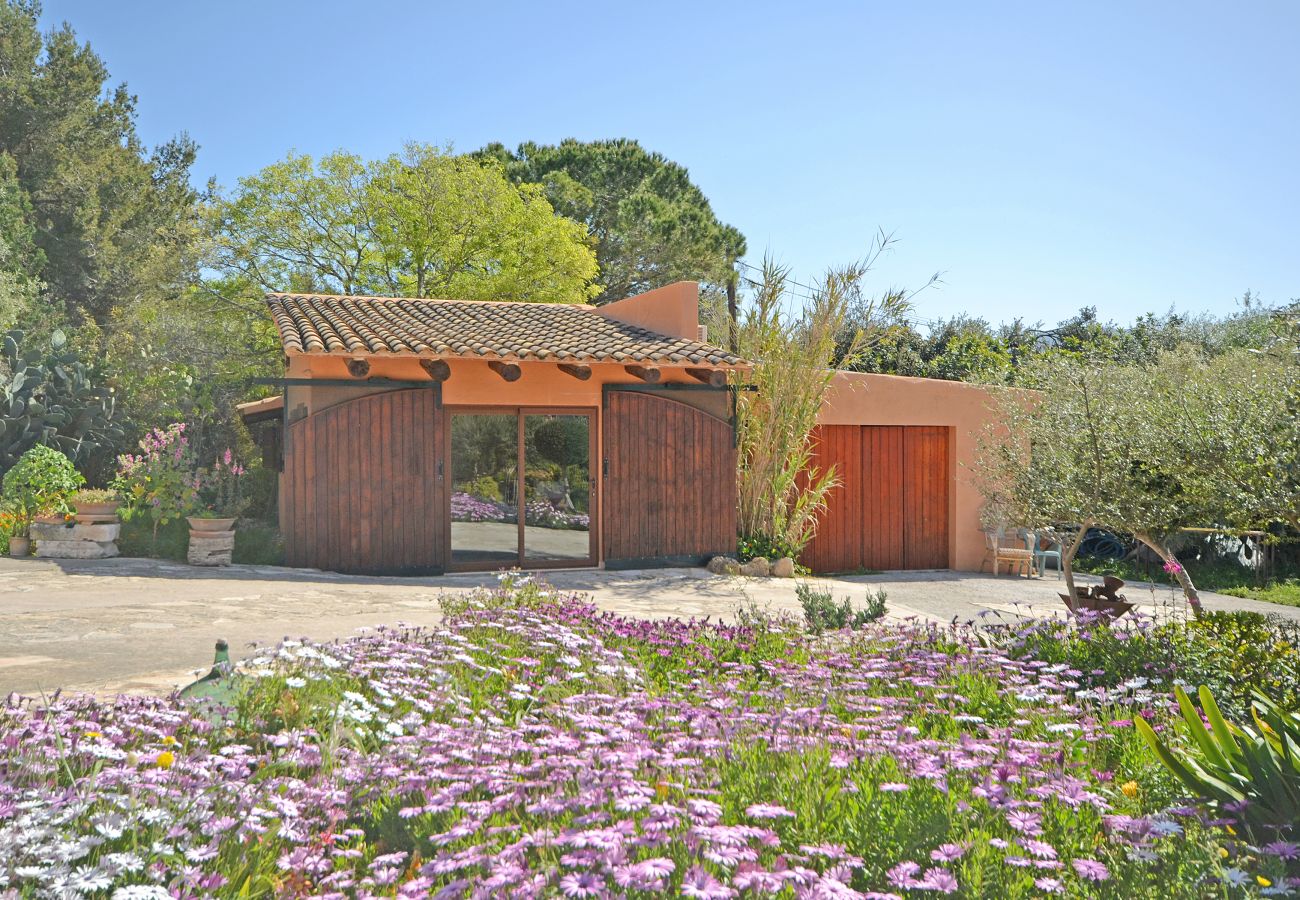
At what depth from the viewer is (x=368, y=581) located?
36.0 feet

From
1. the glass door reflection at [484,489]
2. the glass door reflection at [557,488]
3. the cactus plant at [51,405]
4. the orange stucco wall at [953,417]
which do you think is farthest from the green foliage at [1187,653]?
the cactus plant at [51,405]

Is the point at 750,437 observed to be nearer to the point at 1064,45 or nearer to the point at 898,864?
the point at 1064,45

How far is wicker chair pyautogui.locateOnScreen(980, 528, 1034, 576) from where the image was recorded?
14.7 metres

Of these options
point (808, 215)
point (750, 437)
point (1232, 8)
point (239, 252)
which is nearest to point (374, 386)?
point (750, 437)

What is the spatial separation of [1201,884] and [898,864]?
0.70 metres

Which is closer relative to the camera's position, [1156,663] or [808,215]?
[1156,663]

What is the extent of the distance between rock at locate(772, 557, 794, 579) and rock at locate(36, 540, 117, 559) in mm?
8417

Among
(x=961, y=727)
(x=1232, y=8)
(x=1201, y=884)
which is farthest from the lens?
(x=1232, y=8)

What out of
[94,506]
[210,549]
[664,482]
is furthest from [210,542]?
[664,482]

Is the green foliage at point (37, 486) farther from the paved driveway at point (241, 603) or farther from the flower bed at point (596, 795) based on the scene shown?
the flower bed at point (596, 795)

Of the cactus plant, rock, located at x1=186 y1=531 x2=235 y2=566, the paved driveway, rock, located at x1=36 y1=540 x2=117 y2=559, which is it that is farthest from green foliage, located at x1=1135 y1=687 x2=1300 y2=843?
the cactus plant

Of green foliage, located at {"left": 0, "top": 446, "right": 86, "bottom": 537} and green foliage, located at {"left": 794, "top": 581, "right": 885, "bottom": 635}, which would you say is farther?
green foliage, located at {"left": 0, "top": 446, "right": 86, "bottom": 537}

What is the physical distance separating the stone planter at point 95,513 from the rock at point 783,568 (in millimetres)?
8494

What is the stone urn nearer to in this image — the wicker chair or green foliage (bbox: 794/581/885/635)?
green foliage (bbox: 794/581/885/635)
